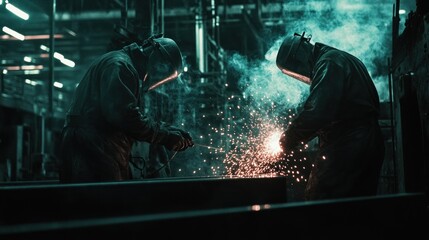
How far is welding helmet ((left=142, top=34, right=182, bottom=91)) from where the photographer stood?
14.9 ft

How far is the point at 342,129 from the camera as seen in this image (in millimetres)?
3566

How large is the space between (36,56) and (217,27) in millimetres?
8656

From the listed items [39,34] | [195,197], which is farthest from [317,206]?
[39,34]

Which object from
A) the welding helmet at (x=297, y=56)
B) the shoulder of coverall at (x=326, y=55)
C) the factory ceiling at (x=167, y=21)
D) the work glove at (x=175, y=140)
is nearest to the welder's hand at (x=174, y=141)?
the work glove at (x=175, y=140)

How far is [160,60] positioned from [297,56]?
1.30 metres

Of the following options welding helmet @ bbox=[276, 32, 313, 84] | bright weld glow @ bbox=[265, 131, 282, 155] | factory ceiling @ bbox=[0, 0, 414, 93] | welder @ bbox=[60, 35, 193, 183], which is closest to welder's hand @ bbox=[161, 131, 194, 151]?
welder @ bbox=[60, 35, 193, 183]

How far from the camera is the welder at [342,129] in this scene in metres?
3.44

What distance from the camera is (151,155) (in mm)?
7941

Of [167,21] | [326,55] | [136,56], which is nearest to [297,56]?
[326,55]

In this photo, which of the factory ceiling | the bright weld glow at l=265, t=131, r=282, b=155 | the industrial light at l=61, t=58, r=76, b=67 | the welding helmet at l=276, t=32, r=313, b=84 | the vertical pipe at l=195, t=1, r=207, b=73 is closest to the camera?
the welding helmet at l=276, t=32, r=313, b=84

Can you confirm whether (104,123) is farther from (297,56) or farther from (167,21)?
(167,21)

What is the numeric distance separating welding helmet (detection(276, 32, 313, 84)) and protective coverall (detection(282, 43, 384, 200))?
511 millimetres

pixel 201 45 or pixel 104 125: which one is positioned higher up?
pixel 201 45

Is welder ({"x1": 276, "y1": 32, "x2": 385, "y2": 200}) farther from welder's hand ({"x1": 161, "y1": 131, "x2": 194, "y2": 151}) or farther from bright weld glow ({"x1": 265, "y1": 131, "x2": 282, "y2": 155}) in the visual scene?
bright weld glow ({"x1": 265, "y1": 131, "x2": 282, "y2": 155})
